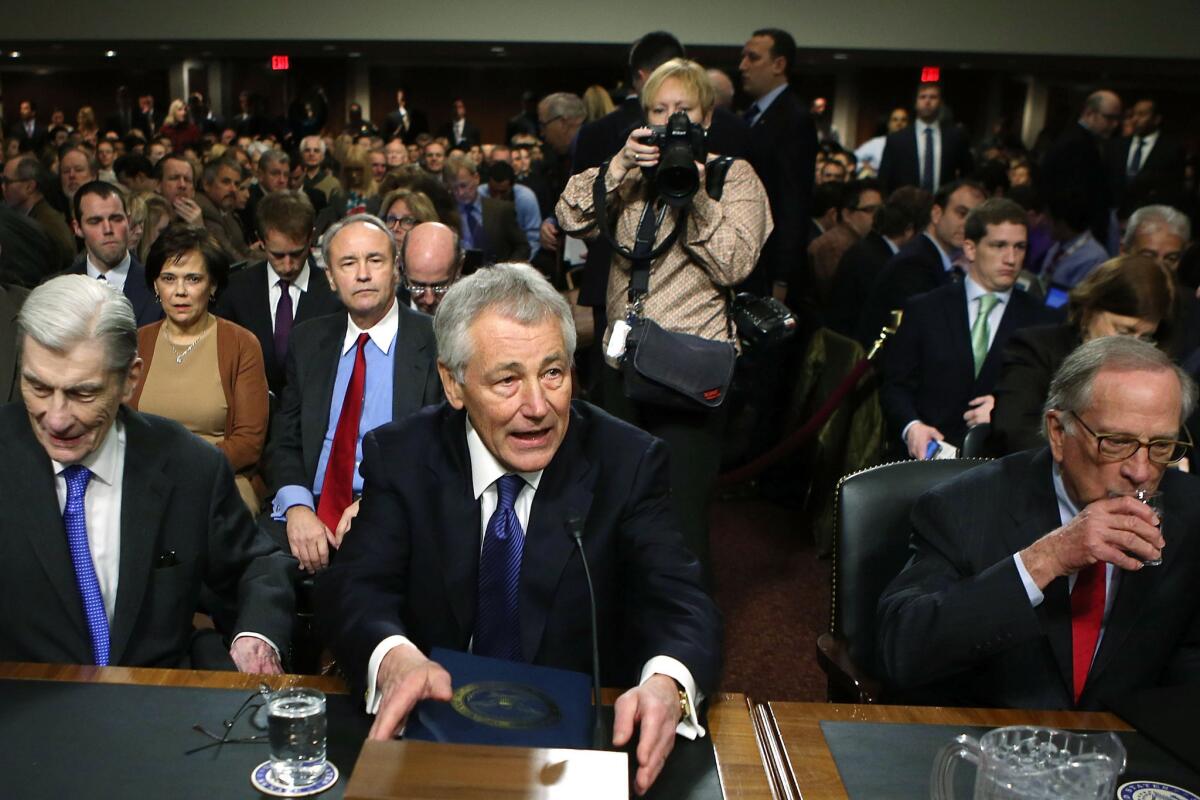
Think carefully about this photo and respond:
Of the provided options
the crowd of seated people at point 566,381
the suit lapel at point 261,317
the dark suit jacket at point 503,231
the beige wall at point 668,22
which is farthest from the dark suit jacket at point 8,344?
the beige wall at point 668,22

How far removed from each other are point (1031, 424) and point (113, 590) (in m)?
2.24

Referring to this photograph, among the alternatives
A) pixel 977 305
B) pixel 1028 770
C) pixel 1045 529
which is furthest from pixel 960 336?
pixel 1028 770

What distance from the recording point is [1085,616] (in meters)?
1.95

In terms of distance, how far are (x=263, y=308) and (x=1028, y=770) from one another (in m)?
3.28

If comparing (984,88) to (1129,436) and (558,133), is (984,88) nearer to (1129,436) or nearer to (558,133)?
(558,133)

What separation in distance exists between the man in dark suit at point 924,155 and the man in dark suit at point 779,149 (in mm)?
3569

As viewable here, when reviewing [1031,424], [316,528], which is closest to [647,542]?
[316,528]

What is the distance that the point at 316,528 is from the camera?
2.82 meters

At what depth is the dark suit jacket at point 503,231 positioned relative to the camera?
6.74 m

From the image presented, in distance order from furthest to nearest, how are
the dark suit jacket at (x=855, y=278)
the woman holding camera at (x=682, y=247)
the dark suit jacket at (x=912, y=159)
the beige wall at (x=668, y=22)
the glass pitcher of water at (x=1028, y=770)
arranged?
the beige wall at (x=668, y=22) → the dark suit jacket at (x=912, y=159) → the dark suit jacket at (x=855, y=278) → the woman holding camera at (x=682, y=247) → the glass pitcher of water at (x=1028, y=770)

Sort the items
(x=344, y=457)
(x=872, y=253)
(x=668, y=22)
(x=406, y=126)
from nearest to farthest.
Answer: (x=344, y=457) < (x=872, y=253) < (x=668, y=22) < (x=406, y=126)

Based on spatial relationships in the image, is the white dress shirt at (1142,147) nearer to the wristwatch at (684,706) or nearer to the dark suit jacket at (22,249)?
the dark suit jacket at (22,249)

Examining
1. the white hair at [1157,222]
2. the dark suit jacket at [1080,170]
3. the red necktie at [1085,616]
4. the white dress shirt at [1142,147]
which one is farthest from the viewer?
the white dress shirt at [1142,147]

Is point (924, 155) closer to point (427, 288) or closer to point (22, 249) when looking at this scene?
point (427, 288)
